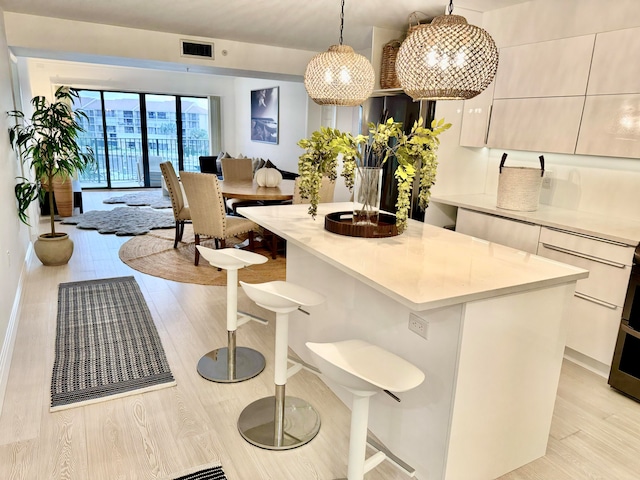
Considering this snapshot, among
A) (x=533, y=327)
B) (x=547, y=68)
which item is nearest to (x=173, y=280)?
(x=533, y=327)

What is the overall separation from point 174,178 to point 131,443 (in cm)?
349

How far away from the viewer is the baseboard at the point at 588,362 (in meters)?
2.93

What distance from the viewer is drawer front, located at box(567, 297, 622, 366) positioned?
2830 mm

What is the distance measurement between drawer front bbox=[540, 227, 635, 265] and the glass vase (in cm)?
141

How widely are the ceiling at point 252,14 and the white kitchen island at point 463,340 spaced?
95.4 inches

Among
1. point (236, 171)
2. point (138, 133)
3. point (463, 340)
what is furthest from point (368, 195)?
point (138, 133)

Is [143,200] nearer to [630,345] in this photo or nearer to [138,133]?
[138,133]

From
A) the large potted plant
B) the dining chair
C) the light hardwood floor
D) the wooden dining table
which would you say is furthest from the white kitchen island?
the dining chair

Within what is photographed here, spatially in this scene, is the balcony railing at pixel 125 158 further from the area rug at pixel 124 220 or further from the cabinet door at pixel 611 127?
the cabinet door at pixel 611 127

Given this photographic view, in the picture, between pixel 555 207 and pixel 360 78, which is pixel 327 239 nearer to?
pixel 360 78

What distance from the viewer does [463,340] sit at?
173 cm

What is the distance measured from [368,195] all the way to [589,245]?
1.54 metres

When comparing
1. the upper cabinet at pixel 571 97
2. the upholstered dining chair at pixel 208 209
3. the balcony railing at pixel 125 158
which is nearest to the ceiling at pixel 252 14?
the upper cabinet at pixel 571 97

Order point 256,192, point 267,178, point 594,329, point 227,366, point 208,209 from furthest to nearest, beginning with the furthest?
point 267,178, point 256,192, point 208,209, point 594,329, point 227,366
